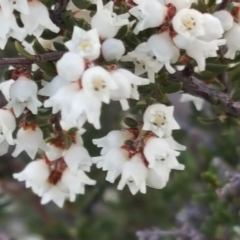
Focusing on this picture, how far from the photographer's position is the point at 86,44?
2.25 feet

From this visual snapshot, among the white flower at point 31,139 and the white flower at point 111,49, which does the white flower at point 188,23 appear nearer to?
the white flower at point 111,49

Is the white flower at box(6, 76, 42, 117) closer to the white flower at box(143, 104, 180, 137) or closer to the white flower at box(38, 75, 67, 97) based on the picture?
the white flower at box(38, 75, 67, 97)

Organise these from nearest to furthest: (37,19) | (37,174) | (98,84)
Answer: (98,84), (37,19), (37,174)

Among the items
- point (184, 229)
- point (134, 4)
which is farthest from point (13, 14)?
point (184, 229)

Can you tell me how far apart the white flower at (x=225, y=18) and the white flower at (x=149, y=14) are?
94 millimetres

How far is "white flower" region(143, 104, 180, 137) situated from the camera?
78 cm

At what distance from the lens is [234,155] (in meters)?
1.56

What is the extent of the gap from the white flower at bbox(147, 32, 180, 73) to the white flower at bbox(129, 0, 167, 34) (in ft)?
0.06

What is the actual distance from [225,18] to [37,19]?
0.26 meters

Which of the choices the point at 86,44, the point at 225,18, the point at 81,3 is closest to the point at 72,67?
the point at 86,44

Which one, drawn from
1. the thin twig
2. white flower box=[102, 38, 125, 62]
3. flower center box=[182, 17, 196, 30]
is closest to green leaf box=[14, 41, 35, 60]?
the thin twig

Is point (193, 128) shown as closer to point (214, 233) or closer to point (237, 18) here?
point (214, 233)

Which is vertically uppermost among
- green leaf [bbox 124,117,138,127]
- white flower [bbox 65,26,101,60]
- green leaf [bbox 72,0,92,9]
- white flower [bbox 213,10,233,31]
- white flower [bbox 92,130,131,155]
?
white flower [bbox 65,26,101,60]

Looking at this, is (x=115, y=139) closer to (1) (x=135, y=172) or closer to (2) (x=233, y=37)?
(1) (x=135, y=172)
